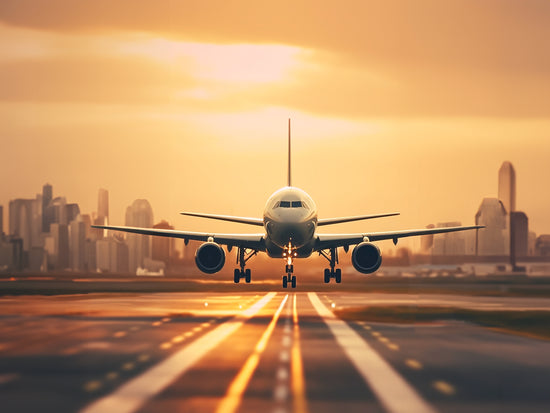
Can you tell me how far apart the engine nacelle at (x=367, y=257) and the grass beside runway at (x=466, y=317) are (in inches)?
450

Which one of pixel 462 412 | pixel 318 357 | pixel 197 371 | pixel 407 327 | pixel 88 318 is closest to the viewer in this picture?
pixel 462 412

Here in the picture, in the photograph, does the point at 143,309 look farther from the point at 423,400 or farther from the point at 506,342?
the point at 423,400

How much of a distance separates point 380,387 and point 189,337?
13.4m

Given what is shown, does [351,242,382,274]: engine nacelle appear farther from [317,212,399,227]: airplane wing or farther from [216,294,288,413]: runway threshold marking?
[216,294,288,413]: runway threshold marking

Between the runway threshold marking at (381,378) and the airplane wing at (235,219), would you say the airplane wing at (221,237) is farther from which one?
the runway threshold marking at (381,378)

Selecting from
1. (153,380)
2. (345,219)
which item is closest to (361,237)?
(345,219)

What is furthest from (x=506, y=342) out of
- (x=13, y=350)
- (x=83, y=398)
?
(x=83, y=398)

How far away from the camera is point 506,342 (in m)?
31.0

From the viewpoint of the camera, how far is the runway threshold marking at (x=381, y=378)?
655 inches

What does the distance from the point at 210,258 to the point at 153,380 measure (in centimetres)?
4351

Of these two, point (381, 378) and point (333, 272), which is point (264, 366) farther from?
point (333, 272)

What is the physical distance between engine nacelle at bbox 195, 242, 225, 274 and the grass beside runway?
570 inches

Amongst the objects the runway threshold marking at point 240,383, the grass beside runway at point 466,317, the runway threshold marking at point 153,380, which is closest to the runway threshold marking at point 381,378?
the runway threshold marking at point 240,383

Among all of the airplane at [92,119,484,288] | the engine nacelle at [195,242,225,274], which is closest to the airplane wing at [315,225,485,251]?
the airplane at [92,119,484,288]
